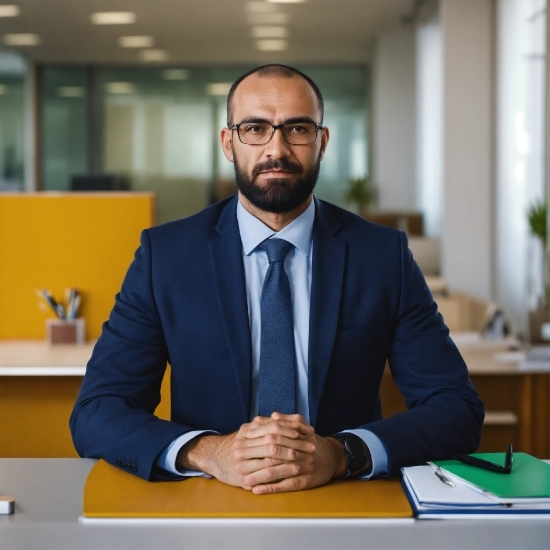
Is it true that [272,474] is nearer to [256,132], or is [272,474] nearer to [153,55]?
[256,132]

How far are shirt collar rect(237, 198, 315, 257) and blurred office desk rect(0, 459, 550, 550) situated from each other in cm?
77

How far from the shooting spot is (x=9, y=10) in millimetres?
10828

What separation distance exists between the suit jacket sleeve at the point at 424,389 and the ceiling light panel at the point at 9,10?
32.7 ft

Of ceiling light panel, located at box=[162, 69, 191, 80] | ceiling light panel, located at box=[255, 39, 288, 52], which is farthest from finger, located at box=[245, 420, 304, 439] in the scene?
ceiling light panel, located at box=[162, 69, 191, 80]

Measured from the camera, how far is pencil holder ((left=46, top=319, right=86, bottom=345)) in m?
2.96

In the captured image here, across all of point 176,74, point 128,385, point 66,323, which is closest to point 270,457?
point 128,385

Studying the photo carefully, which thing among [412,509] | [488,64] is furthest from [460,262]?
[412,509]

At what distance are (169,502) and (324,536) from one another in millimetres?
259

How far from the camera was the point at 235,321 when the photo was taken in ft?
5.80

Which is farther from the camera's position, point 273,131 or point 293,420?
point 273,131

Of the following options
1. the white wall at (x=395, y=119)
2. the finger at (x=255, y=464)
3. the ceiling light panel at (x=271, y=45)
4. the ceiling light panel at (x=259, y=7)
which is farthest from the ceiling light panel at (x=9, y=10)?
the finger at (x=255, y=464)

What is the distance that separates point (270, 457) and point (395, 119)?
1128 cm

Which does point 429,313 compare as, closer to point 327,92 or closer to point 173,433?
point 173,433

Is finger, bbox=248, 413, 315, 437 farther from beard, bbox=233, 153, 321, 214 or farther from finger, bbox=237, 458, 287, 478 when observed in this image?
beard, bbox=233, 153, 321, 214
